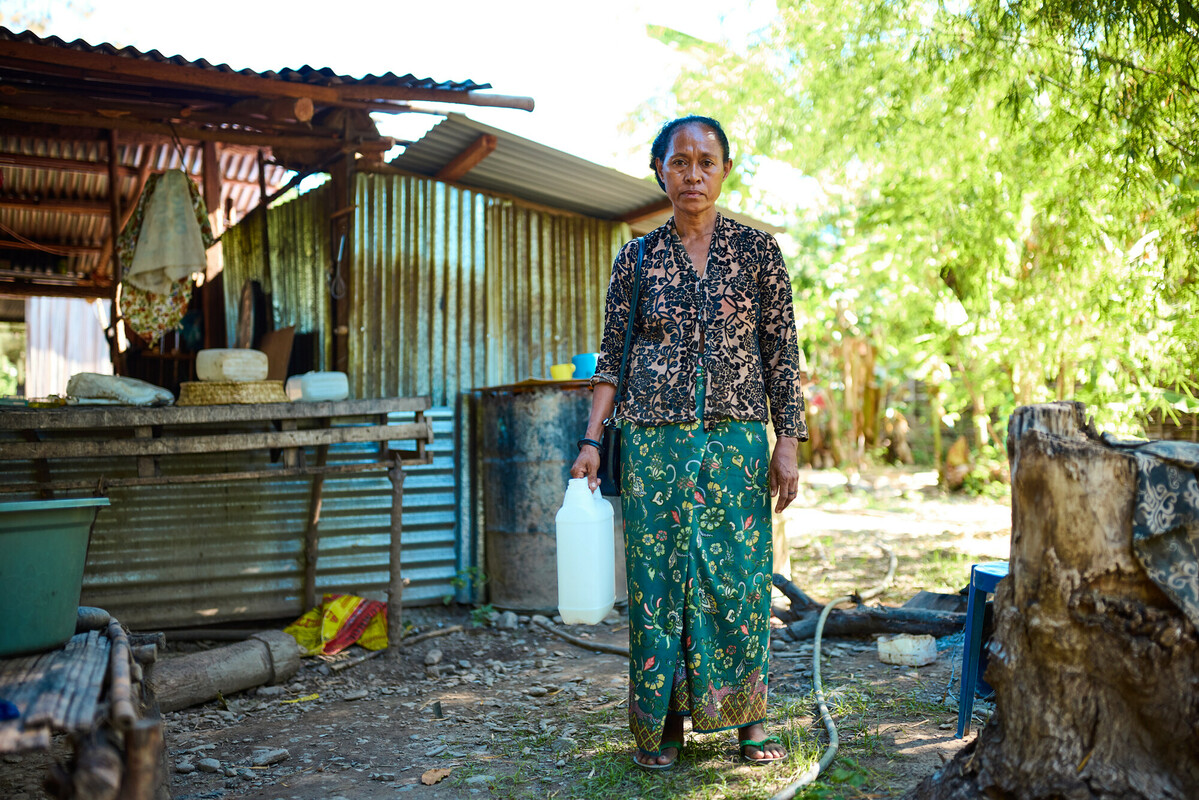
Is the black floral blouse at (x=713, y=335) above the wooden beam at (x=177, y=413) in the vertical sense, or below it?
above

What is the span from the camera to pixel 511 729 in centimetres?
345

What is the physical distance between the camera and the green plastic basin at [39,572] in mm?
1940

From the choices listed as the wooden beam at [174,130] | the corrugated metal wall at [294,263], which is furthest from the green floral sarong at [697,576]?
the wooden beam at [174,130]

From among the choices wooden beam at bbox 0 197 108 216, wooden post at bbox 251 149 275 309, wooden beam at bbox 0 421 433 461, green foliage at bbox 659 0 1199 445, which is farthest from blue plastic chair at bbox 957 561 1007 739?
wooden beam at bbox 0 197 108 216

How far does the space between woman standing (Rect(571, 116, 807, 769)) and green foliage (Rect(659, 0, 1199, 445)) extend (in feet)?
7.99

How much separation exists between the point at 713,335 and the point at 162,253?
169 inches

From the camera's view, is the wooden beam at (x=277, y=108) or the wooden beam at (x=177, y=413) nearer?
the wooden beam at (x=177, y=413)

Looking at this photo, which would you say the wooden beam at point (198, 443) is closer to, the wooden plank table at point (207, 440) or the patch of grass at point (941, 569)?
the wooden plank table at point (207, 440)

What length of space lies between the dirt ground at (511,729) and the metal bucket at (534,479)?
294 millimetres

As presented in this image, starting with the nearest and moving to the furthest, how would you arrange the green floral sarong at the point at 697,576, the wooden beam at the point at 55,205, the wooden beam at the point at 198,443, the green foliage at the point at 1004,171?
the green floral sarong at the point at 697,576
the wooden beam at the point at 198,443
the green foliage at the point at 1004,171
the wooden beam at the point at 55,205

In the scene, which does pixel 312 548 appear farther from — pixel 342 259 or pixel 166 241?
pixel 166 241

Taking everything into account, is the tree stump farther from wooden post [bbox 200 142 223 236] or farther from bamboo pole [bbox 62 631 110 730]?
wooden post [bbox 200 142 223 236]

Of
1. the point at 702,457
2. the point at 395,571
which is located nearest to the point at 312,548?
the point at 395,571

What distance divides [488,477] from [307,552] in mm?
1256
